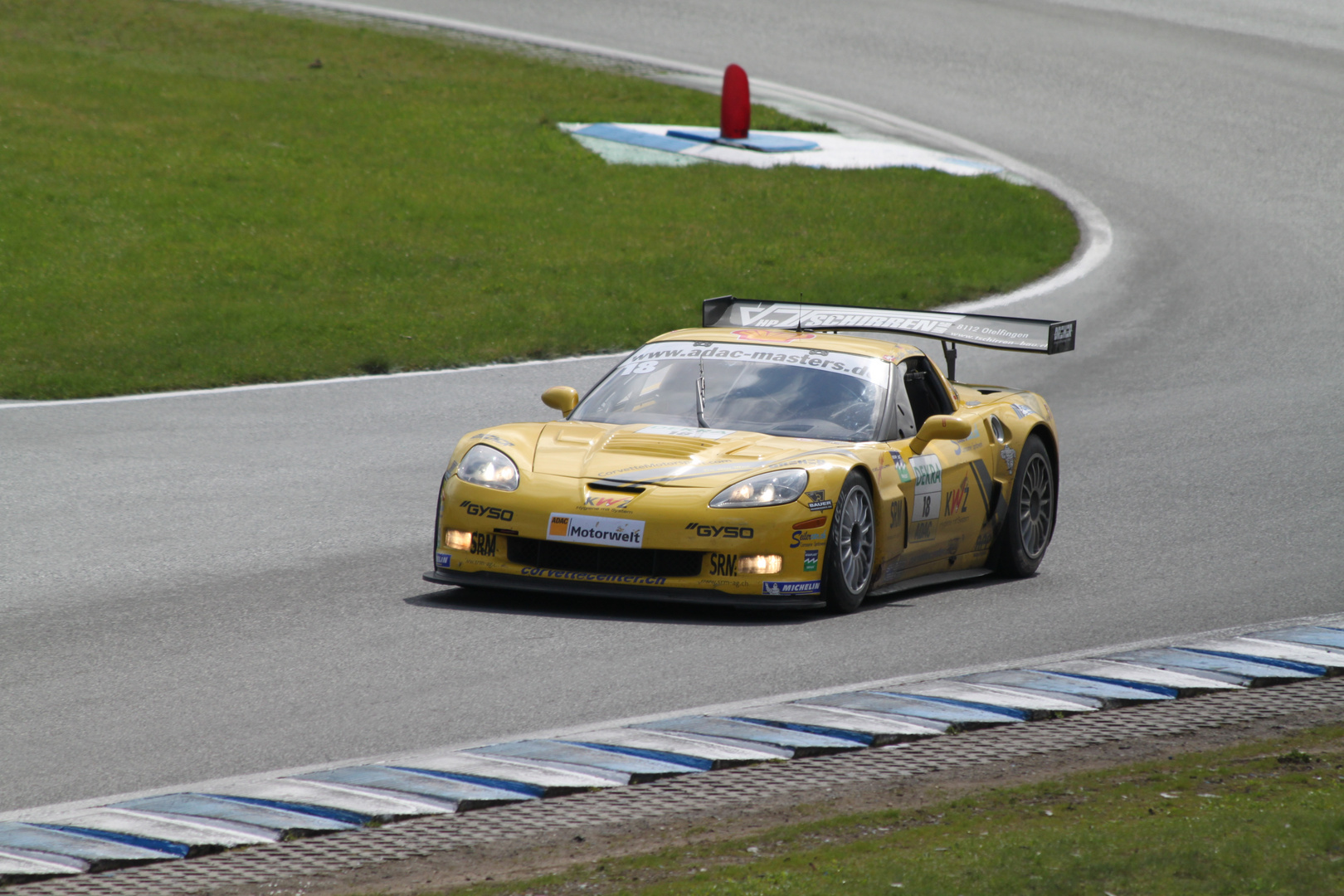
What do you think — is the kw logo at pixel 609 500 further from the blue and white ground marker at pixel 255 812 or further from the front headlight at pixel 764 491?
the blue and white ground marker at pixel 255 812

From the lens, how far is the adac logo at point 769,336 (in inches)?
356

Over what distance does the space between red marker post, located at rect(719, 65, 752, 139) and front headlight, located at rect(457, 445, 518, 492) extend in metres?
15.1

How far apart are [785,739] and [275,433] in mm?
6875

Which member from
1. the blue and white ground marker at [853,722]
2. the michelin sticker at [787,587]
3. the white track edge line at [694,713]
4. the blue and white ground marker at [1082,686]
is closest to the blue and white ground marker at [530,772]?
the white track edge line at [694,713]

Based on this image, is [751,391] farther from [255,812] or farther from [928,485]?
[255,812]

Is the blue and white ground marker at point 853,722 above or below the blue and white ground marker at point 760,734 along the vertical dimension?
above

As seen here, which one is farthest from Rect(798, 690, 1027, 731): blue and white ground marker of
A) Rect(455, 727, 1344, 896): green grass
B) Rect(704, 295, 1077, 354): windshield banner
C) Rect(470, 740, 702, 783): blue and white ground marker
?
Rect(704, 295, 1077, 354): windshield banner

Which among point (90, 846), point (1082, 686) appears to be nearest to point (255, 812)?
point (90, 846)

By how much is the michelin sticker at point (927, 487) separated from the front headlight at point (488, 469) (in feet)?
6.25

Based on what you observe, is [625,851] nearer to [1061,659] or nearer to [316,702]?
[316,702]

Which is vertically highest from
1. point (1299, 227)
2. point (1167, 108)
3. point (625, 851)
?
point (1167, 108)

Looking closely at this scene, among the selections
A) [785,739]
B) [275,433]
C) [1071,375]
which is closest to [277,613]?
[785,739]

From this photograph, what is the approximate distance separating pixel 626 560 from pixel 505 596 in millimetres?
759

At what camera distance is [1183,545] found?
31.1ft
